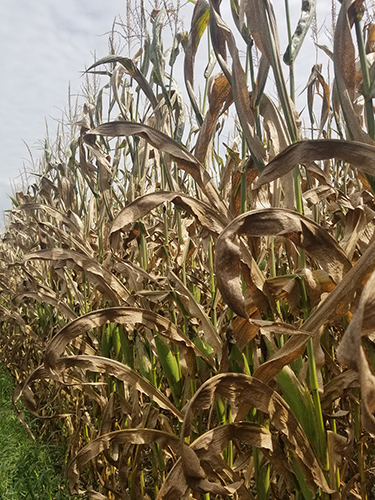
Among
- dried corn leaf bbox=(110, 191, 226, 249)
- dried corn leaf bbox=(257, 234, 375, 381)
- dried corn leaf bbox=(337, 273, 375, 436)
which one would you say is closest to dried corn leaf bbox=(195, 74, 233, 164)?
dried corn leaf bbox=(110, 191, 226, 249)

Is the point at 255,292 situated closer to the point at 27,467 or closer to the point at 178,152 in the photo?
the point at 178,152

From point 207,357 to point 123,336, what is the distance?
35 cm

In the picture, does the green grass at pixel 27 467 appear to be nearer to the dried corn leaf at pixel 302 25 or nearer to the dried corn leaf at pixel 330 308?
the dried corn leaf at pixel 330 308

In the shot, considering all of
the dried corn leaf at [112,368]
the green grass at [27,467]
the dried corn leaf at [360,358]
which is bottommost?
the green grass at [27,467]

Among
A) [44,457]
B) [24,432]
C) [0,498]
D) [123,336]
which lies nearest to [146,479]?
[44,457]

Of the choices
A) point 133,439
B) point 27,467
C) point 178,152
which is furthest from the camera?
point 27,467

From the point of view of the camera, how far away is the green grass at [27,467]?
1700 mm

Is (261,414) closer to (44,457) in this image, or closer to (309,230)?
(309,230)

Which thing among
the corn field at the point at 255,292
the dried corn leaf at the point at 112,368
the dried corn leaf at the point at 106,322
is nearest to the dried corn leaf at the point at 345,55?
the corn field at the point at 255,292

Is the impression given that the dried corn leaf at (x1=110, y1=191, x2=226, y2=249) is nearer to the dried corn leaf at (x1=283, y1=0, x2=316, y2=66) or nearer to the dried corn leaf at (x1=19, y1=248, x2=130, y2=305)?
the dried corn leaf at (x1=283, y1=0, x2=316, y2=66)

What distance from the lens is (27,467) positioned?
1928 mm

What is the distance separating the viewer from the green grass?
1700 millimetres

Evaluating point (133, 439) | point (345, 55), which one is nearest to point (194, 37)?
point (345, 55)

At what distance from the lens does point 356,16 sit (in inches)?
26.5
